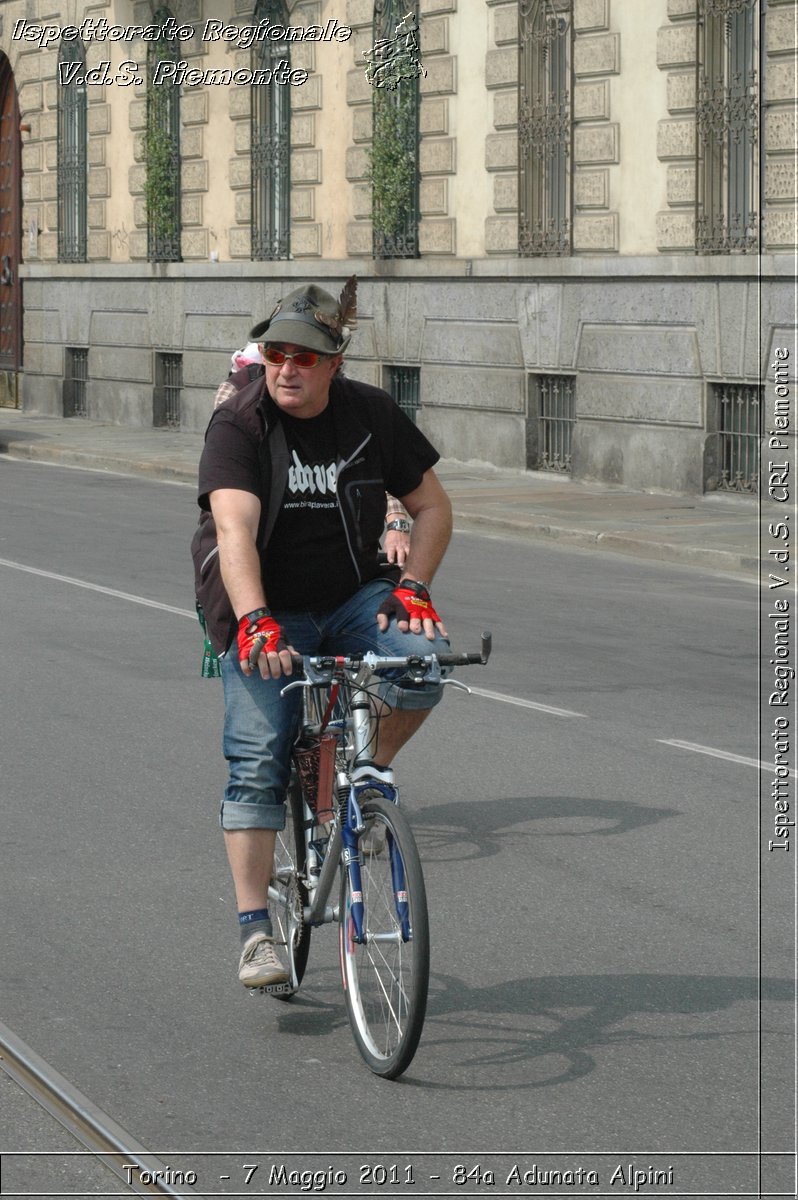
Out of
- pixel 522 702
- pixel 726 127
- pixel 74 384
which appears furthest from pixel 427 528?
pixel 74 384

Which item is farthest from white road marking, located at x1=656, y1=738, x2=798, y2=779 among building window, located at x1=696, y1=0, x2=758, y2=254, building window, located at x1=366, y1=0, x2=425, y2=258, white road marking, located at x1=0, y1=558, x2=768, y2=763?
building window, located at x1=366, y1=0, x2=425, y2=258

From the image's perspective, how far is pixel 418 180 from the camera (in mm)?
23531

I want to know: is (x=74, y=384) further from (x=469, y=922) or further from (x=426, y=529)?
(x=426, y=529)

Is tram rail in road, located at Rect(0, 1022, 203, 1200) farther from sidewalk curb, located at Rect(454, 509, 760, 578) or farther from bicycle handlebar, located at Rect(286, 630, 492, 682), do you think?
sidewalk curb, located at Rect(454, 509, 760, 578)

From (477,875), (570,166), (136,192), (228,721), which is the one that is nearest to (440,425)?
(570,166)

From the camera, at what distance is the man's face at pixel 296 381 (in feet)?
16.7

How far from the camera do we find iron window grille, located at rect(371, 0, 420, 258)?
76.9 feet

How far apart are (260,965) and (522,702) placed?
4716 mm

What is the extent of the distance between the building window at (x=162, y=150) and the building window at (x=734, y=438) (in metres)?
12.1

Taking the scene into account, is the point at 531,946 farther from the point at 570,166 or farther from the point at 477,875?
the point at 570,166

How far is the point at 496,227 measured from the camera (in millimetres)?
22125

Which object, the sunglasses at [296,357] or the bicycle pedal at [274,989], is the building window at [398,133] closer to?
the sunglasses at [296,357]

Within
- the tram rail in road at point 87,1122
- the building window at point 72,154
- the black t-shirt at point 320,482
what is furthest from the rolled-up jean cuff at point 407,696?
the building window at point 72,154

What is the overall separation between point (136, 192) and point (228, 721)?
1016 inches
